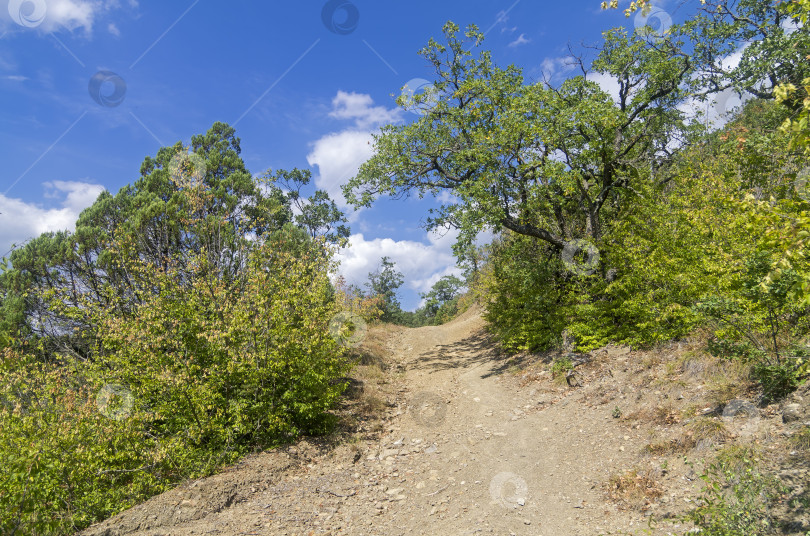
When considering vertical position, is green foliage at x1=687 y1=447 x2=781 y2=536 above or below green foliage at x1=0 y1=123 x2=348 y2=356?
below

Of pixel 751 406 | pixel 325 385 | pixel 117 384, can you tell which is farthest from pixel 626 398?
pixel 117 384

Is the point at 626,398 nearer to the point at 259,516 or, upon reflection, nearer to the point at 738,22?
the point at 259,516

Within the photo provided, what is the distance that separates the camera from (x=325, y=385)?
9.16 metres

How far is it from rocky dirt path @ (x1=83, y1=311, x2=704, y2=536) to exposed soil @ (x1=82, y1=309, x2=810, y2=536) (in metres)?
0.03

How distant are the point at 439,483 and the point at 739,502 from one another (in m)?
4.48

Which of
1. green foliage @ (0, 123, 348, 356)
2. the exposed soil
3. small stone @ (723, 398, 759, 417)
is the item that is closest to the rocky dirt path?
the exposed soil

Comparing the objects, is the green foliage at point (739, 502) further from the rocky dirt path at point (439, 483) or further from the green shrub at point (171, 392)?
the green shrub at point (171, 392)

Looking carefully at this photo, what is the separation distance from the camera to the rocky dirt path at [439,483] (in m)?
5.91

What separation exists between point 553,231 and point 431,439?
332 inches

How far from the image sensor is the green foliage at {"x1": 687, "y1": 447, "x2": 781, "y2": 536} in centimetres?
412

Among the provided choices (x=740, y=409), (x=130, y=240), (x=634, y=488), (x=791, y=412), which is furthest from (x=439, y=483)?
(x=130, y=240)

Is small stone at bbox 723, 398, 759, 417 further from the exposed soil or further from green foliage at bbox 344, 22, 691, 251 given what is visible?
green foliage at bbox 344, 22, 691, 251

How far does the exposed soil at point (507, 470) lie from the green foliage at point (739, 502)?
28cm

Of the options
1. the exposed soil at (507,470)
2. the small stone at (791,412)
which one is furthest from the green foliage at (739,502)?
the small stone at (791,412)
